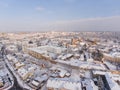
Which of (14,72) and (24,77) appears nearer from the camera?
(24,77)

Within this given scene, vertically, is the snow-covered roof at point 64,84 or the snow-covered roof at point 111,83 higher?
the snow-covered roof at point 64,84

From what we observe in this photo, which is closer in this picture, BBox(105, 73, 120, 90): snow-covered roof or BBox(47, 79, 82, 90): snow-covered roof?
BBox(47, 79, 82, 90): snow-covered roof

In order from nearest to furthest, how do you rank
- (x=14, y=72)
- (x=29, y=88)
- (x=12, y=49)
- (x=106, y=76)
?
(x=29, y=88)
(x=106, y=76)
(x=14, y=72)
(x=12, y=49)

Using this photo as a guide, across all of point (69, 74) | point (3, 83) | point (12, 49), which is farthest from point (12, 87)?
point (12, 49)

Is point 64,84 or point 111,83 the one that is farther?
point 111,83

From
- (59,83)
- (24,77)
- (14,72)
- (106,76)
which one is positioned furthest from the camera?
(14,72)

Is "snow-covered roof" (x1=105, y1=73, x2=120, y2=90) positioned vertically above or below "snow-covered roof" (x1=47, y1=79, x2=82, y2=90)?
below

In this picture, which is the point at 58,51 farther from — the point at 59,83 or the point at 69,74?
the point at 59,83

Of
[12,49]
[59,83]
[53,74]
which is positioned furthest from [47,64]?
[12,49]

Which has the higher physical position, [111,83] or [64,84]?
[64,84]
